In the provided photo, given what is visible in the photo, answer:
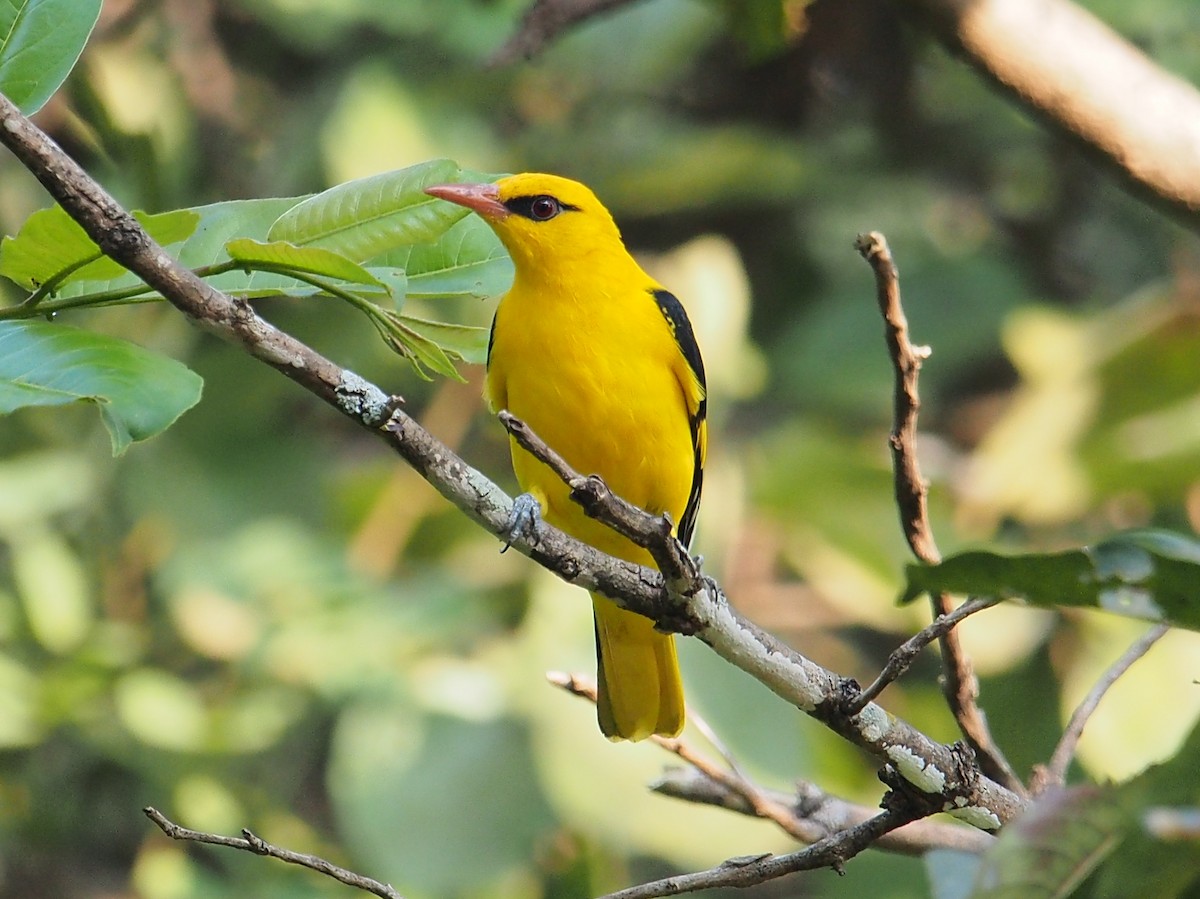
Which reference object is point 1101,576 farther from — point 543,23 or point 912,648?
point 543,23

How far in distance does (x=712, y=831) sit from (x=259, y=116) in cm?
399

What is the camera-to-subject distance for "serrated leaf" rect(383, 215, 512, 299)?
200 cm

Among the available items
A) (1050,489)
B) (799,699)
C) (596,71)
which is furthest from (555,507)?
(596,71)

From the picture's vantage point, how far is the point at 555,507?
3498 mm

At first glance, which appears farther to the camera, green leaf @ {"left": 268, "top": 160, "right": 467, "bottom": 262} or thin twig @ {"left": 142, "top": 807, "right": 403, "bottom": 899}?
thin twig @ {"left": 142, "top": 807, "right": 403, "bottom": 899}

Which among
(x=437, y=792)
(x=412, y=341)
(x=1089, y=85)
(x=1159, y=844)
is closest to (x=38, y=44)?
(x=412, y=341)

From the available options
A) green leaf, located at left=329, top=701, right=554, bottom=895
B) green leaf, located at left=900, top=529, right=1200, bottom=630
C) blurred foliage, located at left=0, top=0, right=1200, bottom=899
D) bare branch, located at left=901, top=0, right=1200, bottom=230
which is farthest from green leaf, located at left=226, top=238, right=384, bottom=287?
green leaf, located at left=329, top=701, right=554, bottom=895

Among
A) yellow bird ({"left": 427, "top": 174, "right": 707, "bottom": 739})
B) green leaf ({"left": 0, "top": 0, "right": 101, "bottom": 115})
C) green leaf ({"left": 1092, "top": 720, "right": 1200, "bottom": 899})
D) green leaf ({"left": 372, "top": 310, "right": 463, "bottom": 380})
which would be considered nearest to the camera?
green leaf ({"left": 1092, "top": 720, "right": 1200, "bottom": 899})

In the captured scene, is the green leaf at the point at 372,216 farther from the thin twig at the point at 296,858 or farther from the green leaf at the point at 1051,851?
the green leaf at the point at 1051,851

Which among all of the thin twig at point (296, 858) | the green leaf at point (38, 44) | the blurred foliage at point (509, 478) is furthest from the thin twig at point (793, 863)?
the blurred foliage at point (509, 478)

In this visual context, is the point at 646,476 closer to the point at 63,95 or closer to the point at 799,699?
the point at 799,699

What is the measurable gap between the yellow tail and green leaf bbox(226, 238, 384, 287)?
195 centimetres

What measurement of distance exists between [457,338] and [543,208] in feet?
6.16

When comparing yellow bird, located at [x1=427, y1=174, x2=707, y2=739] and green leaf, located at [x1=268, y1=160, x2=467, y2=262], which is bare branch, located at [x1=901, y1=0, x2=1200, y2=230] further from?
green leaf, located at [x1=268, y1=160, x2=467, y2=262]
